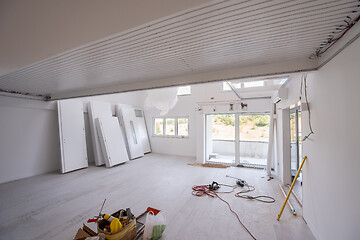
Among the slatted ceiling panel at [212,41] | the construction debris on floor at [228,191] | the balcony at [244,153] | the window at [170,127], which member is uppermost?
the slatted ceiling panel at [212,41]

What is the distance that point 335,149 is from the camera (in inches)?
63.3

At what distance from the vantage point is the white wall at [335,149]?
1.31 meters

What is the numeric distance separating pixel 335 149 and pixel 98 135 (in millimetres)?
6146

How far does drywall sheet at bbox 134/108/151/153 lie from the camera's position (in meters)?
7.58

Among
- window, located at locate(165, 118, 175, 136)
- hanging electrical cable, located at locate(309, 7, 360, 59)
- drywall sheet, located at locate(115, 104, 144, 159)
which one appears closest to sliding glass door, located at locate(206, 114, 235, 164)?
window, located at locate(165, 118, 175, 136)

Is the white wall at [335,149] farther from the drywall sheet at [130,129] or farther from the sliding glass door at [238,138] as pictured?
the drywall sheet at [130,129]

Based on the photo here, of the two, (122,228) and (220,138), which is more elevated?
(220,138)

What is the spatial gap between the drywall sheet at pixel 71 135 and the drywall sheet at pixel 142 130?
8.36 feet

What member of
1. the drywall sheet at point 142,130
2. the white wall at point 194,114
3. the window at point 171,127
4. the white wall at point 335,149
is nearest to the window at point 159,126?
the window at point 171,127

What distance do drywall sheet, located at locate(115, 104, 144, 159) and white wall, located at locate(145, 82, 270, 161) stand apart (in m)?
1.03

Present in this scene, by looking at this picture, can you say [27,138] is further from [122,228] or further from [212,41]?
[212,41]

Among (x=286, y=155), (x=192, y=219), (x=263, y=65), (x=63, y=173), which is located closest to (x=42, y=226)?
(x=192, y=219)

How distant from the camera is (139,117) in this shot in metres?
7.86

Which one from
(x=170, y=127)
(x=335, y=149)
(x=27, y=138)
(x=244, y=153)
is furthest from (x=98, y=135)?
(x=335, y=149)
